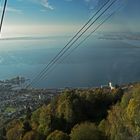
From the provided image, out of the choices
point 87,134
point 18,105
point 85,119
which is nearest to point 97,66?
point 18,105

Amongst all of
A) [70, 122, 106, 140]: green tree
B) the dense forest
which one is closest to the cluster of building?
the dense forest

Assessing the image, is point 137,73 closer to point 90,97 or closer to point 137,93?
point 90,97

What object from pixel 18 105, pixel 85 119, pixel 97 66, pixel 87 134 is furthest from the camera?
pixel 97 66

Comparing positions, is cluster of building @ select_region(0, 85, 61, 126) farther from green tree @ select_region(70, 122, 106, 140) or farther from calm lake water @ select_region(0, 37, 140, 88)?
green tree @ select_region(70, 122, 106, 140)

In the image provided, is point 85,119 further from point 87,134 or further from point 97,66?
point 97,66

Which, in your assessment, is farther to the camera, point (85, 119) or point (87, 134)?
point (85, 119)

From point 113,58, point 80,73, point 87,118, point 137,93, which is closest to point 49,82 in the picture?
point 80,73

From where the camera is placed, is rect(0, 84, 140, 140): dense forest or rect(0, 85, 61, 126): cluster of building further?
rect(0, 85, 61, 126): cluster of building

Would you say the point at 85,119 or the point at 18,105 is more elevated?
the point at 18,105
